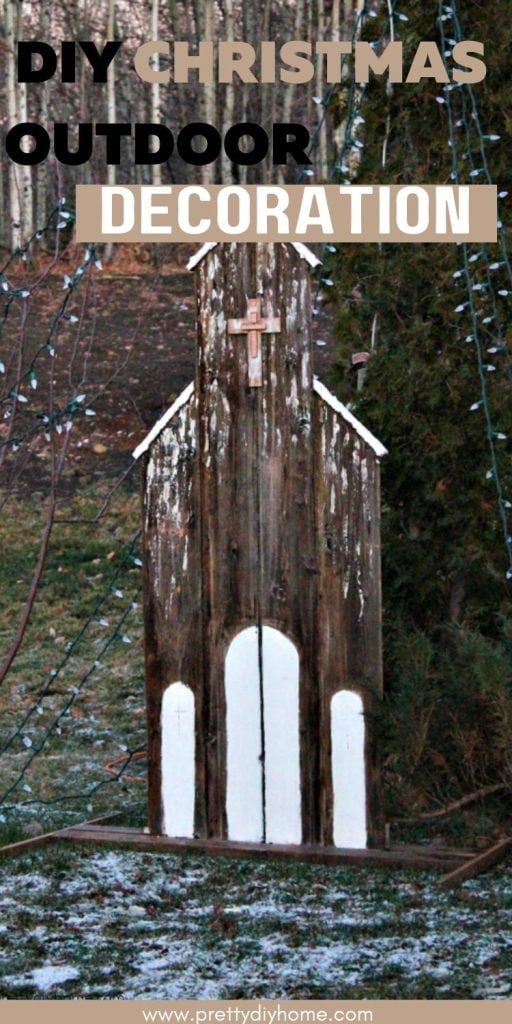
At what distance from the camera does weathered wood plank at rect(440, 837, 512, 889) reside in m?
5.04

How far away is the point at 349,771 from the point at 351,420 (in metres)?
1.25

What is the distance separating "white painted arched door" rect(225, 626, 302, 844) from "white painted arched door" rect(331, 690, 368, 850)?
0.15 m

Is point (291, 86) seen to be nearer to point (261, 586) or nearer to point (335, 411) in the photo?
point (335, 411)

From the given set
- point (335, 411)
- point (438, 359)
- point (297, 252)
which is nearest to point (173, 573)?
point (335, 411)

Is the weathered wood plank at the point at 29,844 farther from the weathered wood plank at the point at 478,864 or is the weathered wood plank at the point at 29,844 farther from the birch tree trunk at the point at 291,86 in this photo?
the birch tree trunk at the point at 291,86

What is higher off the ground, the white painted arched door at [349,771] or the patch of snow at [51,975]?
the white painted arched door at [349,771]

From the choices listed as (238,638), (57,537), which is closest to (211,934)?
(238,638)

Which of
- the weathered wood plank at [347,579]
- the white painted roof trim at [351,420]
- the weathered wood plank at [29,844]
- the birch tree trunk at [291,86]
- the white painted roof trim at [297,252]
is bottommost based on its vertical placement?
the weathered wood plank at [29,844]

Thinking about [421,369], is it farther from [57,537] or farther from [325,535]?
[57,537]

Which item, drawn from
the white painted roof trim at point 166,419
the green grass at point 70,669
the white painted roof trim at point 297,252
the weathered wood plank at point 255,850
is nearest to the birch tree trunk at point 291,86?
the green grass at point 70,669

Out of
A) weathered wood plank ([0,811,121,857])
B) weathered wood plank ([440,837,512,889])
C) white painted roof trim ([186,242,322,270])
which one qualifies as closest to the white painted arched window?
→ weathered wood plank ([0,811,121,857])

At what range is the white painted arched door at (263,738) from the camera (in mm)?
5438

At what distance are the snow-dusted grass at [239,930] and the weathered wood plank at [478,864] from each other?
0.13ft

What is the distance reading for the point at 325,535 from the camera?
538 centimetres
